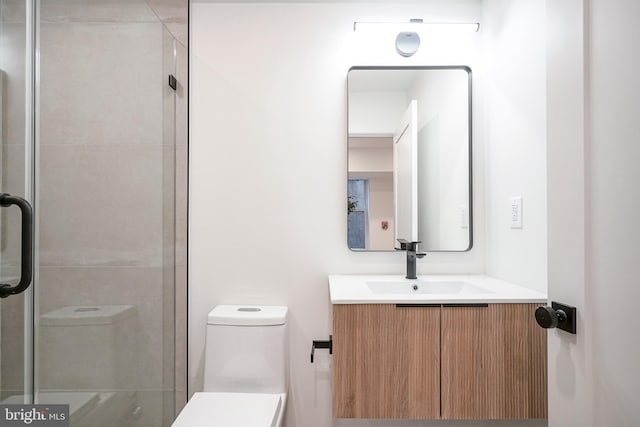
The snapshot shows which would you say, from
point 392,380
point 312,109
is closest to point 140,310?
point 392,380

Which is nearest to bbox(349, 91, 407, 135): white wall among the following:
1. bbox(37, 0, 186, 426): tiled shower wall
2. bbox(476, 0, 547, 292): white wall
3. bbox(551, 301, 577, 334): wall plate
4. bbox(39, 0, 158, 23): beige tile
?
bbox(476, 0, 547, 292): white wall

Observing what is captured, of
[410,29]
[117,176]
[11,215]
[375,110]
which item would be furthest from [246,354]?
[410,29]

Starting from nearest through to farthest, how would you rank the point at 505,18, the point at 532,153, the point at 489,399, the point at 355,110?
the point at 489,399 → the point at 532,153 → the point at 505,18 → the point at 355,110

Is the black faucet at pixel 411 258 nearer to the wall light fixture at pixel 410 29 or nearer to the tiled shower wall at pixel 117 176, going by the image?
the wall light fixture at pixel 410 29

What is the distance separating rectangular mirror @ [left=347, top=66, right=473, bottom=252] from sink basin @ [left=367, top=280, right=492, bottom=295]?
0.21 m

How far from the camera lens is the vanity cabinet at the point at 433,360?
1.28 metres

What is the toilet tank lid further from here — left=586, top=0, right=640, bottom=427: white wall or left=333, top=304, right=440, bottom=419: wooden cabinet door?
left=586, top=0, right=640, bottom=427: white wall

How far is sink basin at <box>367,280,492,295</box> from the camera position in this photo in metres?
1.63

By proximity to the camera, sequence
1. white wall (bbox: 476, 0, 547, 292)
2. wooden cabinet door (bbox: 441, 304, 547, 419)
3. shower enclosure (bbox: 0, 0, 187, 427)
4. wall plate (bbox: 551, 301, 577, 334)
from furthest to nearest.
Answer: white wall (bbox: 476, 0, 547, 292) → wooden cabinet door (bbox: 441, 304, 547, 419) → shower enclosure (bbox: 0, 0, 187, 427) → wall plate (bbox: 551, 301, 577, 334)

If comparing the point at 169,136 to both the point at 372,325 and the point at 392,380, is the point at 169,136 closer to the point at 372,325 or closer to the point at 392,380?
the point at 372,325

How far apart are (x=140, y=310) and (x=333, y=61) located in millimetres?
1468

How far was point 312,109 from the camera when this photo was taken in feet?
5.89

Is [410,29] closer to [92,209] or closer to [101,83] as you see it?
[101,83]

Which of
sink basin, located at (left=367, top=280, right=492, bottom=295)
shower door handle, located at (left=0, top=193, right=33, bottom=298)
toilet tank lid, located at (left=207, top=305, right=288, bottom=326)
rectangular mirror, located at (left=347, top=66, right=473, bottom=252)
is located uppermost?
rectangular mirror, located at (left=347, top=66, right=473, bottom=252)
